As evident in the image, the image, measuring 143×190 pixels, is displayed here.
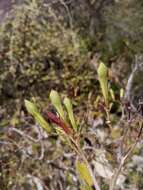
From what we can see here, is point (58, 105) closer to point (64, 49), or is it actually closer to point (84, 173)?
point (84, 173)

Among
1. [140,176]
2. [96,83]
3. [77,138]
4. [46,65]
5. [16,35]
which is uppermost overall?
[77,138]

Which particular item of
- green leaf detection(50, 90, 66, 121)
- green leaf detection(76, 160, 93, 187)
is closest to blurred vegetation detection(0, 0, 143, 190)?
green leaf detection(76, 160, 93, 187)

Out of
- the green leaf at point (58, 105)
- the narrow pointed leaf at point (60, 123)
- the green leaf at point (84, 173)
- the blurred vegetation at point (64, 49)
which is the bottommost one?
the blurred vegetation at point (64, 49)

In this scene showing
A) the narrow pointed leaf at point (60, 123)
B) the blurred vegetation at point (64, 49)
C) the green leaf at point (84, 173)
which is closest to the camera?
the narrow pointed leaf at point (60, 123)

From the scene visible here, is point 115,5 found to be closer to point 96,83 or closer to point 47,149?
point 96,83

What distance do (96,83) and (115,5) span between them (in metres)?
0.56

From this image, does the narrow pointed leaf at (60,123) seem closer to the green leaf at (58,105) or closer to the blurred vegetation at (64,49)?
the green leaf at (58,105)

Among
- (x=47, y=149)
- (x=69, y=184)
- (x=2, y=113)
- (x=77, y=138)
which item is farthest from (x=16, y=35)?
(x=77, y=138)

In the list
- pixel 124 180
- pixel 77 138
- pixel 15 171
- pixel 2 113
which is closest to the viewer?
pixel 77 138

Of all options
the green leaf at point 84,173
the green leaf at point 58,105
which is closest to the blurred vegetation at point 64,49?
the green leaf at point 84,173

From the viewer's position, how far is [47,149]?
122 inches

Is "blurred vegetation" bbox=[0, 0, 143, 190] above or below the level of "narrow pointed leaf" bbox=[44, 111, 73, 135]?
below

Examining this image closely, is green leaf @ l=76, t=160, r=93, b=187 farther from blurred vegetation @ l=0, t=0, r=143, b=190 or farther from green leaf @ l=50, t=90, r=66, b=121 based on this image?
blurred vegetation @ l=0, t=0, r=143, b=190

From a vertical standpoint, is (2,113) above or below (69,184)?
above
